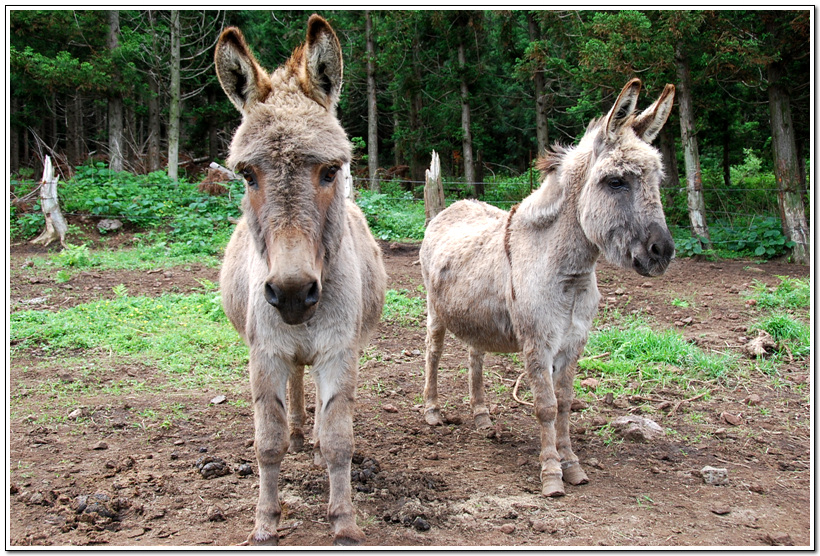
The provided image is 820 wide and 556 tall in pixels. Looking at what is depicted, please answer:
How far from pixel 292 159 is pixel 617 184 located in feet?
6.77

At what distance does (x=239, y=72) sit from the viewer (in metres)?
2.67

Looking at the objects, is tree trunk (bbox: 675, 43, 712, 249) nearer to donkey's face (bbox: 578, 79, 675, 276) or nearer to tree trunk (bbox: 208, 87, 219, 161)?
donkey's face (bbox: 578, 79, 675, 276)

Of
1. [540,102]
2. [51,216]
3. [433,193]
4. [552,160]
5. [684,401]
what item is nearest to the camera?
[552,160]

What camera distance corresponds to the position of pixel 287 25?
73.1ft

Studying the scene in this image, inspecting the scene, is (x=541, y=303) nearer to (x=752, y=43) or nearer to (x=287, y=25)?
(x=752, y=43)

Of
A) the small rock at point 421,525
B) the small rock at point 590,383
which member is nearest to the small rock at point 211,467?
the small rock at point 421,525

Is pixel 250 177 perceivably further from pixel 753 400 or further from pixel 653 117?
pixel 753 400

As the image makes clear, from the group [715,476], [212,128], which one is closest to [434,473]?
[715,476]

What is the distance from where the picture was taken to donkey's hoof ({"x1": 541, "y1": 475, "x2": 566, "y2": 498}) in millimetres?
3451

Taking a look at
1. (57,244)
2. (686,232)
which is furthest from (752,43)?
(57,244)

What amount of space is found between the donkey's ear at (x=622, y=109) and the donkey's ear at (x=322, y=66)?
1.70 meters

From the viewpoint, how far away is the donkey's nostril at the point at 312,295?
231 cm

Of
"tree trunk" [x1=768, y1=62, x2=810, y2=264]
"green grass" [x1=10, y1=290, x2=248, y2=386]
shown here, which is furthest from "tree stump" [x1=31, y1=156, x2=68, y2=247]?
"tree trunk" [x1=768, y1=62, x2=810, y2=264]

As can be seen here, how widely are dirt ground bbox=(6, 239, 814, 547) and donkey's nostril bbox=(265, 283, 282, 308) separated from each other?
1.32 m
